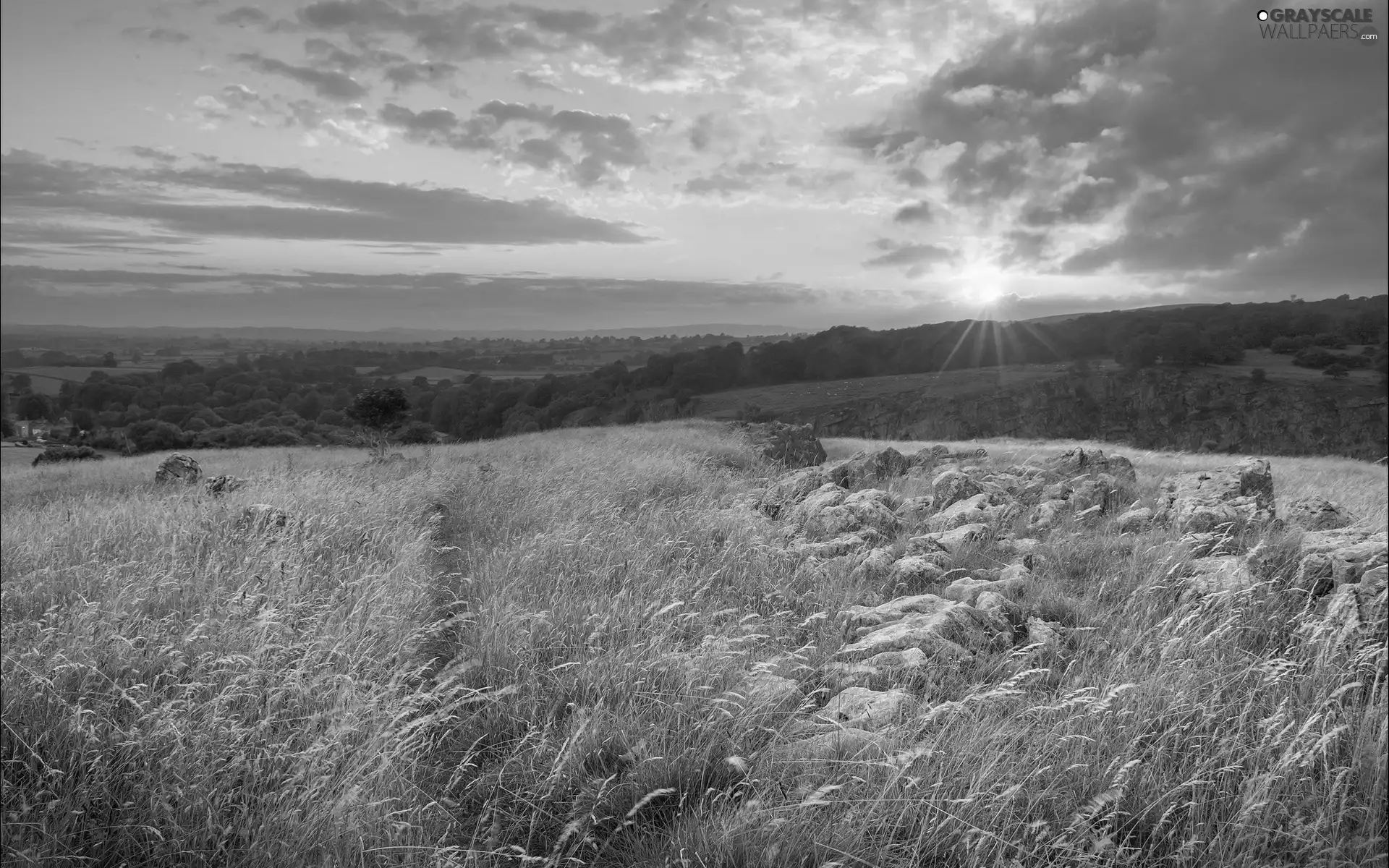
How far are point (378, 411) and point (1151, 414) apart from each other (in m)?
42.0

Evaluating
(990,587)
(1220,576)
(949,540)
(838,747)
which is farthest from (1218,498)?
(838,747)

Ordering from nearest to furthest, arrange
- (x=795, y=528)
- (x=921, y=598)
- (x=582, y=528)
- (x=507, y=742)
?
1. (x=507, y=742)
2. (x=921, y=598)
3. (x=582, y=528)
4. (x=795, y=528)

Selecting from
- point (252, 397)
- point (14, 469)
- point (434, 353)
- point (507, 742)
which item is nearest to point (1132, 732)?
point (507, 742)

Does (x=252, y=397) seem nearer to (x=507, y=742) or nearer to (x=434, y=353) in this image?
(x=434, y=353)

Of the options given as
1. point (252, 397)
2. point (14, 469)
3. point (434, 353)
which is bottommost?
point (14, 469)

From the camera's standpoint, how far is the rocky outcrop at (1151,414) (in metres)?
36.5

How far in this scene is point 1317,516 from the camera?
23.3ft

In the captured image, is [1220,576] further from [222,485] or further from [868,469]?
[222,485]

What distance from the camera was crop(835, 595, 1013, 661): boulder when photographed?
4219 millimetres

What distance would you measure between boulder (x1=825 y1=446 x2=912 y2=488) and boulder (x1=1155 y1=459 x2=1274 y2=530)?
4306mm

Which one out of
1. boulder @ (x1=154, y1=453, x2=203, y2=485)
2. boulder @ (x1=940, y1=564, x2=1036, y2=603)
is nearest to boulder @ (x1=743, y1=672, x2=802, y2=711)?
boulder @ (x1=940, y1=564, x2=1036, y2=603)

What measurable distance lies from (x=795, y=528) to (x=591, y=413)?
36.8 meters

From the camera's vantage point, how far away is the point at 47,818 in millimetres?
2818

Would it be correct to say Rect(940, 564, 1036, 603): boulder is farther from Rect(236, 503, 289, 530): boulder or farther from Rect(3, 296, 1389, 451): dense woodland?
Rect(3, 296, 1389, 451): dense woodland
